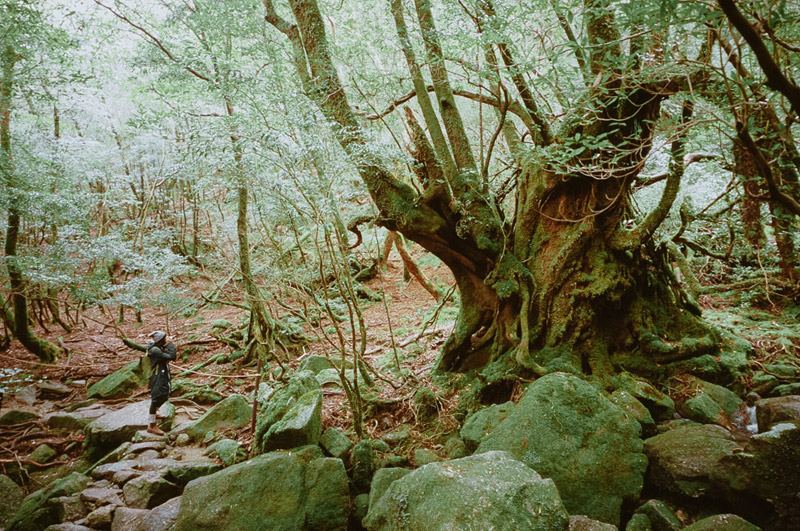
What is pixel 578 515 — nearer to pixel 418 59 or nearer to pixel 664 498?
pixel 664 498

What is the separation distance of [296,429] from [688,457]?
374 cm

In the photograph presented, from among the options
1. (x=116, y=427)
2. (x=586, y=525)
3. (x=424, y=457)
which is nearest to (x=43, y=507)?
(x=116, y=427)

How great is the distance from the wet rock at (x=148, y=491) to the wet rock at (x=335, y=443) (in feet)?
6.34

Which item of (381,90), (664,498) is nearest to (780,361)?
(664,498)

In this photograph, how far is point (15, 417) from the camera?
6844 mm

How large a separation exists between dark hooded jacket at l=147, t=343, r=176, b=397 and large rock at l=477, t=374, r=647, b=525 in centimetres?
555

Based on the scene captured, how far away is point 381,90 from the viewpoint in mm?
6000

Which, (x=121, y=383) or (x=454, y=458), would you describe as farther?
(x=121, y=383)

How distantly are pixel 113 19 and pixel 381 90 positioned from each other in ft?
21.4

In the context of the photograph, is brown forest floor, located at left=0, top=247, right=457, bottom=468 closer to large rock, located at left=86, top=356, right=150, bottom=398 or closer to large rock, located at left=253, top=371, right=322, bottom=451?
large rock, located at left=86, top=356, right=150, bottom=398

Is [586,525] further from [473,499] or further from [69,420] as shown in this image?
[69,420]

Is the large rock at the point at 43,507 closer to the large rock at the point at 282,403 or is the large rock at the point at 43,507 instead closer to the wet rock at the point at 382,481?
the large rock at the point at 282,403

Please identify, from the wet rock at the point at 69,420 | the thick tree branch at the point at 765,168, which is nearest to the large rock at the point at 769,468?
the thick tree branch at the point at 765,168

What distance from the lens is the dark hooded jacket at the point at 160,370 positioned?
652 cm
